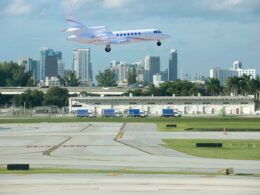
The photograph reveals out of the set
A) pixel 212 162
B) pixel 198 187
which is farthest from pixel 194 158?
pixel 198 187

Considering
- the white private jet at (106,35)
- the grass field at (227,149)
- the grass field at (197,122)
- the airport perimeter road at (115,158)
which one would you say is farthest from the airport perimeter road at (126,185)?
the grass field at (197,122)

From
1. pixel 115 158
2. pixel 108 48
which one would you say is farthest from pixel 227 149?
pixel 108 48

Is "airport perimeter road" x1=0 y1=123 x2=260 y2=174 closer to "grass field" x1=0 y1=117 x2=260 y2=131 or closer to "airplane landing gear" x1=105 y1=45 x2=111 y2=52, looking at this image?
"airplane landing gear" x1=105 y1=45 x2=111 y2=52

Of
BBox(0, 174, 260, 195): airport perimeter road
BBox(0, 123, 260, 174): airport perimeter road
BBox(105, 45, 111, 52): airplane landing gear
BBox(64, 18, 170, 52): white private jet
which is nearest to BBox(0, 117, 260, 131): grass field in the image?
BBox(0, 123, 260, 174): airport perimeter road

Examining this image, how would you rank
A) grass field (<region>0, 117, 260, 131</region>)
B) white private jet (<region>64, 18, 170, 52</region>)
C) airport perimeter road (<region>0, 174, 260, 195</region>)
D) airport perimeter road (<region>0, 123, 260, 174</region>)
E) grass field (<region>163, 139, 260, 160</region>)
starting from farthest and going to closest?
grass field (<region>0, 117, 260, 131</region>) → grass field (<region>163, 139, 260, 160</region>) → white private jet (<region>64, 18, 170, 52</region>) → airport perimeter road (<region>0, 123, 260, 174</region>) → airport perimeter road (<region>0, 174, 260, 195</region>)

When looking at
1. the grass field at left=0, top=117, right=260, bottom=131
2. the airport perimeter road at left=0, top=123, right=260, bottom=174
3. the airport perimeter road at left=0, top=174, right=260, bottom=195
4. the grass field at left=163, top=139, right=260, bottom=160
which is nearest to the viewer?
the airport perimeter road at left=0, top=174, right=260, bottom=195

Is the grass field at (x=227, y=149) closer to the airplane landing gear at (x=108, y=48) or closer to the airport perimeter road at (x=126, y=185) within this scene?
Answer: the airplane landing gear at (x=108, y=48)

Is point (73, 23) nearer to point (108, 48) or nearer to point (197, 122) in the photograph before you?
point (108, 48)
